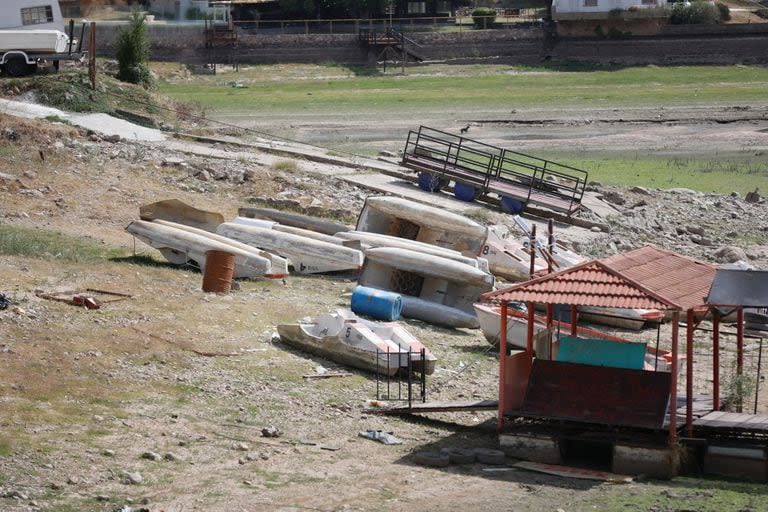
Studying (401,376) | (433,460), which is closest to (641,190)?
(401,376)

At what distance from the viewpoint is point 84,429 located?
15.3 m

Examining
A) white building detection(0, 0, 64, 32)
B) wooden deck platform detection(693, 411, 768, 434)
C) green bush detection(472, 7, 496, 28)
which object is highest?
white building detection(0, 0, 64, 32)

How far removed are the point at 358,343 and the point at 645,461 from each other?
500cm

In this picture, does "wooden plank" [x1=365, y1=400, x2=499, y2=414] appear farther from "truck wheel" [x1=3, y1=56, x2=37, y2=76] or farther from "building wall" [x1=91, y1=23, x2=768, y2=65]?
"building wall" [x1=91, y1=23, x2=768, y2=65]

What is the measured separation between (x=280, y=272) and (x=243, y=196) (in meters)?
6.87

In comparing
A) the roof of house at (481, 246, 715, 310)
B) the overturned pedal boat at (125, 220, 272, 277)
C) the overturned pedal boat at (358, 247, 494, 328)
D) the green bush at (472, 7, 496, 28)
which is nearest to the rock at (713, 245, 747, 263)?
the overturned pedal boat at (358, 247, 494, 328)

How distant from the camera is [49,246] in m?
24.2

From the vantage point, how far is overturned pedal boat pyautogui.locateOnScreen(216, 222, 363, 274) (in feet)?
85.2

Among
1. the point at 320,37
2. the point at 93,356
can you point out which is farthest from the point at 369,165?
the point at 320,37

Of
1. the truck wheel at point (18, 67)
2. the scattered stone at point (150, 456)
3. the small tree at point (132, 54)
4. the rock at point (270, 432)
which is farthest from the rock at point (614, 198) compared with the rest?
the scattered stone at point (150, 456)

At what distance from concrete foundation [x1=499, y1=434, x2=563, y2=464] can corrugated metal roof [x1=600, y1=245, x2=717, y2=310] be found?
6.57 feet

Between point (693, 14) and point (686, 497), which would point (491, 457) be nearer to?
point (686, 497)

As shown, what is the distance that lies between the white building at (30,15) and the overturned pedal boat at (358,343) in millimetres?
28237

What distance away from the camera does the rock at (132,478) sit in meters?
14.0
